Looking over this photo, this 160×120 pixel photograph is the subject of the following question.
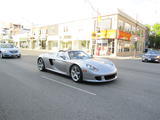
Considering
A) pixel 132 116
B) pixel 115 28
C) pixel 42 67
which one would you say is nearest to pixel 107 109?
pixel 132 116

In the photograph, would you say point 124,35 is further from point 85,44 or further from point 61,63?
point 61,63

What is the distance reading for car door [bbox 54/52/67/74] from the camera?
6.31 meters

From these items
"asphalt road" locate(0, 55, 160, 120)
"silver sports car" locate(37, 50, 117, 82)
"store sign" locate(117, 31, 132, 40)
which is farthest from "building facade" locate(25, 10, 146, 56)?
"asphalt road" locate(0, 55, 160, 120)

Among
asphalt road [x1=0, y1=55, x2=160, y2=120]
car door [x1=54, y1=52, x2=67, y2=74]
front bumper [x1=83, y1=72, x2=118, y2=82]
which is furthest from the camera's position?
car door [x1=54, y1=52, x2=67, y2=74]

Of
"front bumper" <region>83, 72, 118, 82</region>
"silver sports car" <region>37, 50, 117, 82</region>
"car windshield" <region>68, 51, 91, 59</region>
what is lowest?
"front bumper" <region>83, 72, 118, 82</region>

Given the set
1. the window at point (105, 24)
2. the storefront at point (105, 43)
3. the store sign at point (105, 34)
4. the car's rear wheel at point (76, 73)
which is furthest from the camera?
the window at point (105, 24)

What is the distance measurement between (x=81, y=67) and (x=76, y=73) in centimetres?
43

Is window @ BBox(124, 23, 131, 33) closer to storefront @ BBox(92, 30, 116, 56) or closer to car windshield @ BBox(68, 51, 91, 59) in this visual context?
storefront @ BBox(92, 30, 116, 56)

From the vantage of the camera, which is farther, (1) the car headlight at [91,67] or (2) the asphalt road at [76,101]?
(1) the car headlight at [91,67]

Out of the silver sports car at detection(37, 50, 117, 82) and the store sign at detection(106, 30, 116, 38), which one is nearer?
the silver sports car at detection(37, 50, 117, 82)

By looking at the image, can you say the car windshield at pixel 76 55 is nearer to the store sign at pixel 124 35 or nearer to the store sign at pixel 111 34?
the store sign at pixel 111 34

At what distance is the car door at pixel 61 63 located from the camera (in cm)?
631

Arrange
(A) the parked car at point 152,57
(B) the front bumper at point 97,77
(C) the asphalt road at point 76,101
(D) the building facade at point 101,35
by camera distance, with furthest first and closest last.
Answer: (D) the building facade at point 101,35
(A) the parked car at point 152,57
(B) the front bumper at point 97,77
(C) the asphalt road at point 76,101

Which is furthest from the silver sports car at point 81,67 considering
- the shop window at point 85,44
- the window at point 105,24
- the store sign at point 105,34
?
the shop window at point 85,44
